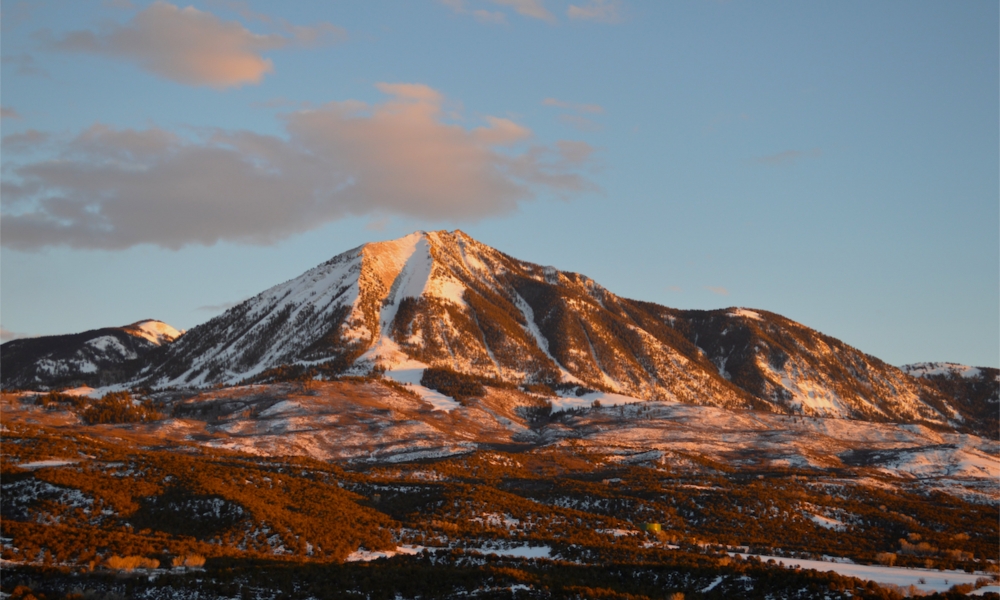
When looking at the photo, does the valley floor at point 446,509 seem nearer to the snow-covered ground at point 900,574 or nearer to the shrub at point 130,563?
the shrub at point 130,563

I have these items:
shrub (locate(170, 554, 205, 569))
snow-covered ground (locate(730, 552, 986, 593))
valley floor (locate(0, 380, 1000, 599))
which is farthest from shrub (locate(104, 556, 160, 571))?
snow-covered ground (locate(730, 552, 986, 593))

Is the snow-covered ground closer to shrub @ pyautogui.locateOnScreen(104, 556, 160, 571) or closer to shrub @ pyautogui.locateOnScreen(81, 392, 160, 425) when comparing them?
shrub @ pyautogui.locateOnScreen(104, 556, 160, 571)

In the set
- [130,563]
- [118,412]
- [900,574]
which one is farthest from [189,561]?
[118,412]

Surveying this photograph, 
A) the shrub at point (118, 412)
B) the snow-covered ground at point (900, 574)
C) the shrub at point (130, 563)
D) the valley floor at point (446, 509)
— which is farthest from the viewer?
the shrub at point (118, 412)

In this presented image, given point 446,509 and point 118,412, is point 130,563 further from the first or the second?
point 118,412

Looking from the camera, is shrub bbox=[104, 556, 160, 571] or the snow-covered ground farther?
the snow-covered ground

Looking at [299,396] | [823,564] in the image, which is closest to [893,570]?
[823,564]

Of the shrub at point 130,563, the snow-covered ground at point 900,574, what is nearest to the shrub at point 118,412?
the shrub at point 130,563

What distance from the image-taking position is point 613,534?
69438 millimetres

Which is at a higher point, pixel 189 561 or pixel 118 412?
pixel 118 412

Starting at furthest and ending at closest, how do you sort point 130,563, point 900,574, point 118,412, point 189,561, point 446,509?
point 118,412, point 446,509, point 900,574, point 189,561, point 130,563

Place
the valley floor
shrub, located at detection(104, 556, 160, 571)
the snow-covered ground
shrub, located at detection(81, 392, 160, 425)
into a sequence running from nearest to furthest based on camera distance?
shrub, located at detection(104, 556, 160, 571), the valley floor, the snow-covered ground, shrub, located at detection(81, 392, 160, 425)

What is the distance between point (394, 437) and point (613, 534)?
73584mm

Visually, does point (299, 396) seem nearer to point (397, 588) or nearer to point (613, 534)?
point (613, 534)
